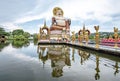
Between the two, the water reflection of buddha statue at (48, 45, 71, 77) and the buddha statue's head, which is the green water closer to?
the water reflection of buddha statue at (48, 45, 71, 77)

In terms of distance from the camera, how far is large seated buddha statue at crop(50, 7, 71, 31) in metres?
36.0

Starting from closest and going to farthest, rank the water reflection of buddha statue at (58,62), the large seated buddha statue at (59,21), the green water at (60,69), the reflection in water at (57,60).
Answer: the green water at (60,69) → the water reflection of buddha statue at (58,62) → the reflection in water at (57,60) → the large seated buddha statue at (59,21)

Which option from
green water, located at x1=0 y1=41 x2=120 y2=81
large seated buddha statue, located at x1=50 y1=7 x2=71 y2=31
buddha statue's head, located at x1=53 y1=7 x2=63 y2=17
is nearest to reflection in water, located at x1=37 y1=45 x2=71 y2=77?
green water, located at x1=0 y1=41 x2=120 y2=81

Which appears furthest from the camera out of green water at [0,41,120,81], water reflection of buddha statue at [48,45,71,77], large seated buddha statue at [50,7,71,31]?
large seated buddha statue at [50,7,71,31]

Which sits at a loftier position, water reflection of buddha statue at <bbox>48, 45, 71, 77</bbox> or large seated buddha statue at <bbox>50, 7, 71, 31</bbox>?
large seated buddha statue at <bbox>50, 7, 71, 31</bbox>

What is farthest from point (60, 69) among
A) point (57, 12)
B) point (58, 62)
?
point (57, 12)

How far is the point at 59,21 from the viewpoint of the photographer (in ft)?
122

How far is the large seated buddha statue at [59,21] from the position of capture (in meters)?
36.0

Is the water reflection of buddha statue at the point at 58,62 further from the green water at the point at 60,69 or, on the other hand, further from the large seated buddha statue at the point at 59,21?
the large seated buddha statue at the point at 59,21

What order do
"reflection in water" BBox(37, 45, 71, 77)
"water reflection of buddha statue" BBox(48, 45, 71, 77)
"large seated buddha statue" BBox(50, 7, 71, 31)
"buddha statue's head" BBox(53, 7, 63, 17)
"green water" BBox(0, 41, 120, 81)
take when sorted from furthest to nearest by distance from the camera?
1. "buddha statue's head" BBox(53, 7, 63, 17)
2. "large seated buddha statue" BBox(50, 7, 71, 31)
3. "reflection in water" BBox(37, 45, 71, 77)
4. "water reflection of buddha statue" BBox(48, 45, 71, 77)
5. "green water" BBox(0, 41, 120, 81)

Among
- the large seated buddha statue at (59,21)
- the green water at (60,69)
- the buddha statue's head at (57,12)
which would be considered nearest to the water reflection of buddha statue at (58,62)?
the green water at (60,69)

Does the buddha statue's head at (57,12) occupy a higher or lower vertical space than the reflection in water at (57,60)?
higher

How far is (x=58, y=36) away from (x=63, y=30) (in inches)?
94.6

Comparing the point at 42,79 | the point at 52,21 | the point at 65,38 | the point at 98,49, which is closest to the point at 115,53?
the point at 98,49
